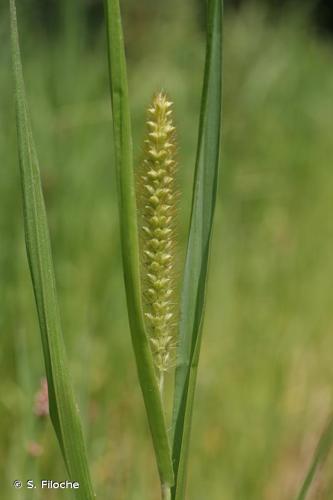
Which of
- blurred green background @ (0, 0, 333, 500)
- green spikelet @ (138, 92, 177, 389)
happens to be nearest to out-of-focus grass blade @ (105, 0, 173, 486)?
green spikelet @ (138, 92, 177, 389)

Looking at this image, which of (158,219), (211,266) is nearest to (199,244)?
(158,219)

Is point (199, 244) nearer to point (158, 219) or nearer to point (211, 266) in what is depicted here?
point (158, 219)

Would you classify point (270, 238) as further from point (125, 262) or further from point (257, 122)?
point (125, 262)

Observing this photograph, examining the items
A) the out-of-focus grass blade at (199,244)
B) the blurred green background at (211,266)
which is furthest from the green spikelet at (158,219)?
the blurred green background at (211,266)

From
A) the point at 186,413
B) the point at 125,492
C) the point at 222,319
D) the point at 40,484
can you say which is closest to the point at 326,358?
the point at 222,319

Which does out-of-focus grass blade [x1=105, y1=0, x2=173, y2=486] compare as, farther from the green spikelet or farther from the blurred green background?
the blurred green background

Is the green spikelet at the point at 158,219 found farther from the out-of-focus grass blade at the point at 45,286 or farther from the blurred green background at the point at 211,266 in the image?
the blurred green background at the point at 211,266
